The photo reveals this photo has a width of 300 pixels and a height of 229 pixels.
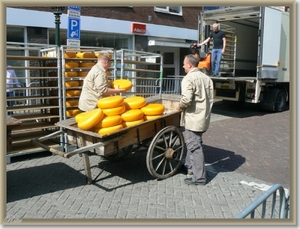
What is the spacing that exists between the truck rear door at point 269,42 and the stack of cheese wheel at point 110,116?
7283 mm

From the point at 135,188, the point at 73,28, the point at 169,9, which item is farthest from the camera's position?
the point at 169,9

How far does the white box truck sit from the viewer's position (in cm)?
1078

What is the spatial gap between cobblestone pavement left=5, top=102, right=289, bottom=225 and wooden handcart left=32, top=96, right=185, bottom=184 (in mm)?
278

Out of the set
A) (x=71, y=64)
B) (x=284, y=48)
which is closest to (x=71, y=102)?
(x=71, y=64)

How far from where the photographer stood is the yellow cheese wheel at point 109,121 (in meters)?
4.68

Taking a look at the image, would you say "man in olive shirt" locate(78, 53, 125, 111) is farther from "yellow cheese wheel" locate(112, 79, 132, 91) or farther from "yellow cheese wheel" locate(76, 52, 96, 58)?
"yellow cheese wheel" locate(76, 52, 96, 58)

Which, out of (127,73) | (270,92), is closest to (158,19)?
(270,92)

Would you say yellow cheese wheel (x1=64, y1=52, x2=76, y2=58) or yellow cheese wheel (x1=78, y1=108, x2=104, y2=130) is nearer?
yellow cheese wheel (x1=78, y1=108, x2=104, y2=130)

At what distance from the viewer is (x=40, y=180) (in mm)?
5324

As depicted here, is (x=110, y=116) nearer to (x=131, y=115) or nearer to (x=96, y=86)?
(x=131, y=115)

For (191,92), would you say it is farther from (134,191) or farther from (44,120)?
(44,120)

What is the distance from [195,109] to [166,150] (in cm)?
85

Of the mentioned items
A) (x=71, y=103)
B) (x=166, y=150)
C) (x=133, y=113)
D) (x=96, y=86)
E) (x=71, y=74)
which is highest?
(x=71, y=74)

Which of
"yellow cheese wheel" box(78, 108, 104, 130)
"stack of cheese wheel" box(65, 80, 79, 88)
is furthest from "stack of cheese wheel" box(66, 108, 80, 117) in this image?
"yellow cheese wheel" box(78, 108, 104, 130)
